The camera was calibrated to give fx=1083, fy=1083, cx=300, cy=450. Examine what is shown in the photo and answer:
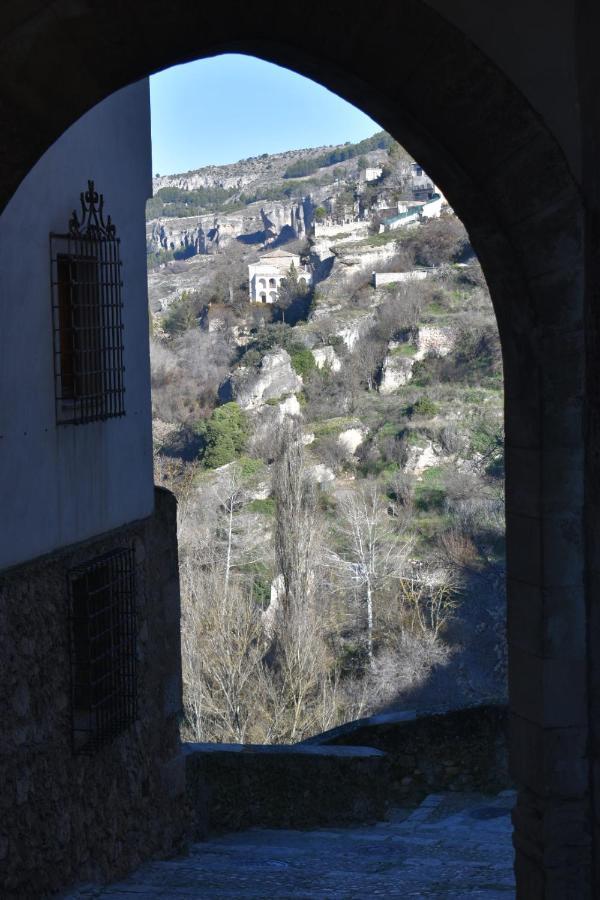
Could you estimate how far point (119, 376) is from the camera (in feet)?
17.1

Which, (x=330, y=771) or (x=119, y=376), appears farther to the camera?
(x=330, y=771)

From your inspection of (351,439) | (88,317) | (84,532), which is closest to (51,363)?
(88,317)

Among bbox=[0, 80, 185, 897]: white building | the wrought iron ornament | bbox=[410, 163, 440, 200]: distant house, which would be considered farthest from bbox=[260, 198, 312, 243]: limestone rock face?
the wrought iron ornament

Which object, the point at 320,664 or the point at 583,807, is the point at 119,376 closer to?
the point at 583,807

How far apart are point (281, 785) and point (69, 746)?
8.04ft

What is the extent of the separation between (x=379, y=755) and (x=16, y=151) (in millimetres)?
5359

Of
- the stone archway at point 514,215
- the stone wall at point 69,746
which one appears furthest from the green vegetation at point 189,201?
the stone archway at point 514,215

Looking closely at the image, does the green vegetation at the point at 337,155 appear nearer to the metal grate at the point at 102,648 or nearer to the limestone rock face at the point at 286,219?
the limestone rock face at the point at 286,219

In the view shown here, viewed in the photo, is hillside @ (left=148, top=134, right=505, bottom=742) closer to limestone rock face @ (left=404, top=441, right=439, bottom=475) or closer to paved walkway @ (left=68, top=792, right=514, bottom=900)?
limestone rock face @ (left=404, top=441, right=439, bottom=475)

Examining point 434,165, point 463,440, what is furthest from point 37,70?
→ point 463,440

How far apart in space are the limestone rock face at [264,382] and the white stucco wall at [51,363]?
3527 cm

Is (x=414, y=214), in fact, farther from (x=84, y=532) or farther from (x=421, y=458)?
(x=84, y=532)

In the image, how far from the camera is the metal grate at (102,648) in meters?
4.59

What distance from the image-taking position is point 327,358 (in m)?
44.9
